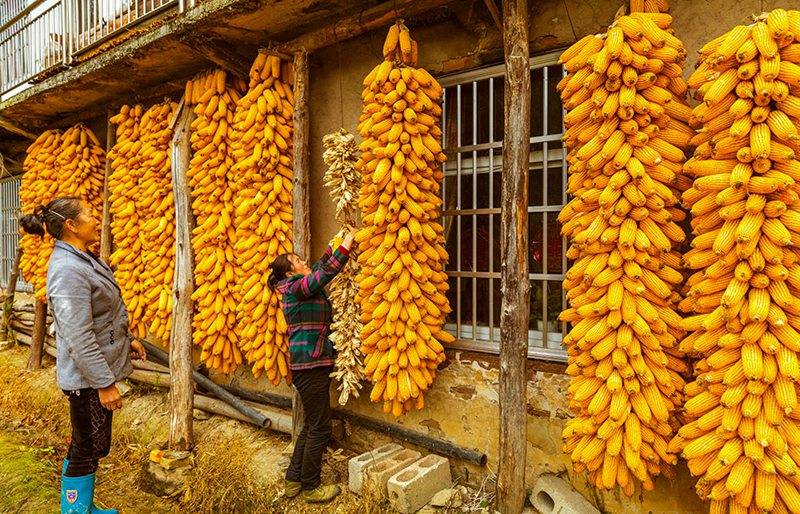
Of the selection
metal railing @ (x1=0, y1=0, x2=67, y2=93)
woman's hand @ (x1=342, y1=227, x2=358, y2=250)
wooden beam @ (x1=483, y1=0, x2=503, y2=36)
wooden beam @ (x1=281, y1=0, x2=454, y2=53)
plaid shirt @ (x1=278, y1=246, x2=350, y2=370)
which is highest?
metal railing @ (x1=0, y1=0, x2=67, y2=93)

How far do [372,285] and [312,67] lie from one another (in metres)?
2.20

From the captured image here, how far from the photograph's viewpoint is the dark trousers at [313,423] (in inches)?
143

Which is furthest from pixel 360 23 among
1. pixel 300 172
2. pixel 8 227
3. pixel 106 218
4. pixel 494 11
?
pixel 8 227

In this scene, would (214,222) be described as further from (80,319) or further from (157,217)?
(80,319)

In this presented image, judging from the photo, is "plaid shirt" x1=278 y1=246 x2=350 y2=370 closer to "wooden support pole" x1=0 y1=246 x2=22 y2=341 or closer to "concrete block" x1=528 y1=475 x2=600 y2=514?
"concrete block" x1=528 y1=475 x2=600 y2=514

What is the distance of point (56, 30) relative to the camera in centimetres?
715

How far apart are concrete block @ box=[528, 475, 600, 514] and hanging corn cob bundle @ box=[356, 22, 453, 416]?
0.89 m

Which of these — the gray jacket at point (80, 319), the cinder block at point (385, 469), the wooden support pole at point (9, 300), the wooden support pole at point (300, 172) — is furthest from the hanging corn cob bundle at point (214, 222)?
the wooden support pole at point (9, 300)

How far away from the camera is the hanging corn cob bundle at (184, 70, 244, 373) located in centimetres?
454

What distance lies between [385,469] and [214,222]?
2.59m

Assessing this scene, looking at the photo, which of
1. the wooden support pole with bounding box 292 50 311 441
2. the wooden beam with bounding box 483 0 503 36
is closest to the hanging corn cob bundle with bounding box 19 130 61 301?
the wooden support pole with bounding box 292 50 311 441

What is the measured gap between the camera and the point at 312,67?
179 inches

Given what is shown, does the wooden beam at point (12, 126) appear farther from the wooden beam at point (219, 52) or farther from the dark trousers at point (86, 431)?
the dark trousers at point (86, 431)

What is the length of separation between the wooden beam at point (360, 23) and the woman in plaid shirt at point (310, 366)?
1.50 m
